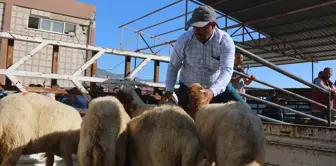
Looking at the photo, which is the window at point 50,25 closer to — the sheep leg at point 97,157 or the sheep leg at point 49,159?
the sheep leg at point 49,159

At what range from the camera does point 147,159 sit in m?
2.57

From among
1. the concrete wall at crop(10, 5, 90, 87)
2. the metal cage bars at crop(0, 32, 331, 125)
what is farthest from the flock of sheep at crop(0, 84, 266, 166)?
the concrete wall at crop(10, 5, 90, 87)

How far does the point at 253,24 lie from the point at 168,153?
10318 millimetres

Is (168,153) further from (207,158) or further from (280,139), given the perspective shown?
(280,139)

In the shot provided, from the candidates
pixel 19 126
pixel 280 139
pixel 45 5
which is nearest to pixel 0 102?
pixel 19 126

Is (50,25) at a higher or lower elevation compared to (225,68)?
higher

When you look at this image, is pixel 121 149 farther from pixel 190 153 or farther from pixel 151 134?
pixel 190 153

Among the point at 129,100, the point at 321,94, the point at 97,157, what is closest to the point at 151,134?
the point at 97,157

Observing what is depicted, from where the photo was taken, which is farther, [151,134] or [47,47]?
[47,47]

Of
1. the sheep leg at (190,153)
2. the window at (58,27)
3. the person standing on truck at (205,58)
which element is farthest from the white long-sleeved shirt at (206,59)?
the window at (58,27)

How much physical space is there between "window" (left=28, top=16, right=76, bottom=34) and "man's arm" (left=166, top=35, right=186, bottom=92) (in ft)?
47.5

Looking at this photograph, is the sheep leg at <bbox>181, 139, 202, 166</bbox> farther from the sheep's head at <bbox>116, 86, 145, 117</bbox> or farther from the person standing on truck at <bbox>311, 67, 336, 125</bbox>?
the person standing on truck at <bbox>311, 67, 336, 125</bbox>

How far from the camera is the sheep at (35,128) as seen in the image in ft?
11.0

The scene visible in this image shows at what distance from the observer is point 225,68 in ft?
10.8
